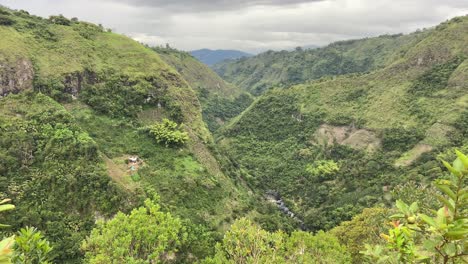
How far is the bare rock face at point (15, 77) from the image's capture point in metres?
42.4

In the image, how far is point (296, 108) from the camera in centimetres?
9875

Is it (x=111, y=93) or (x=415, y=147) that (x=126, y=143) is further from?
(x=415, y=147)

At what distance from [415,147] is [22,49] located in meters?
67.7

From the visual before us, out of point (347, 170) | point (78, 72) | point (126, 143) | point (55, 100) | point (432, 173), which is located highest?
point (78, 72)

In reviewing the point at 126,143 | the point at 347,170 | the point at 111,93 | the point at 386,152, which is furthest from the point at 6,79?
the point at 386,152

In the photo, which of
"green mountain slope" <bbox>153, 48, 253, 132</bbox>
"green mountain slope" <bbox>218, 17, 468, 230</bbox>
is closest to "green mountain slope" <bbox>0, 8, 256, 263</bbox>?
"green mountain slope" <bbox>218, 17, 468, 230</bbox>

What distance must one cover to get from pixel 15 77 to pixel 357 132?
218ft

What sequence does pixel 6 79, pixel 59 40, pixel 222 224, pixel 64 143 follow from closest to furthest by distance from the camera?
pixel 64 143 → pixel 222 224 → pixel 6 79 → pixel 59 40

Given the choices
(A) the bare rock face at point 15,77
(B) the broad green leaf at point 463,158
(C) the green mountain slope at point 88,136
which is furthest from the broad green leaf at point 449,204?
(A) the bare rock face at point 15,77

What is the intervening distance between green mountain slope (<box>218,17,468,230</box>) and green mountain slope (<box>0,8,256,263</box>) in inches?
897

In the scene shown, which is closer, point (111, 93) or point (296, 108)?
point (111, 93)

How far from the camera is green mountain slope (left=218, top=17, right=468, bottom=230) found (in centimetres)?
6556

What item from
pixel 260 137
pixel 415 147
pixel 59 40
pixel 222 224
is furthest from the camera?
pixel 260 137

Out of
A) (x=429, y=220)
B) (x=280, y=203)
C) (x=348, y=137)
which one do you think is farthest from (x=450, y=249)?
(x=348, y=137)
